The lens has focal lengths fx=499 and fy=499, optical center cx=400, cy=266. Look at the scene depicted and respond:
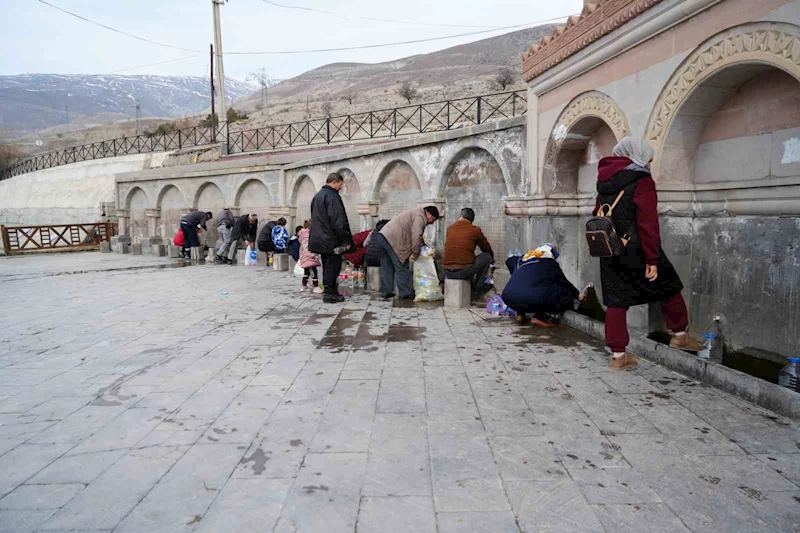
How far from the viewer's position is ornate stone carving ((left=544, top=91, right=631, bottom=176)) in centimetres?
516

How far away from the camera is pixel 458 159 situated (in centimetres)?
860

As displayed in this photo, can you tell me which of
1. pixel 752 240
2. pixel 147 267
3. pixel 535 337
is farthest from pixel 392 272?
pixel 147 267

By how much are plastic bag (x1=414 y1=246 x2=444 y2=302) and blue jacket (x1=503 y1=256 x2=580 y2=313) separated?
1.86 m

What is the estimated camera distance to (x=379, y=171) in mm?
10461

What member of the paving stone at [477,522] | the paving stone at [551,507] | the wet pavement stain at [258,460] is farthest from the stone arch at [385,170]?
the paving stone at [477,522]

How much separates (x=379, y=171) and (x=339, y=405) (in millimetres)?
7583

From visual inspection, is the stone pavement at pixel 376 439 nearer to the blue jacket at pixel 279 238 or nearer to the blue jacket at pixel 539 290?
the blue jacket at pixel 539 290

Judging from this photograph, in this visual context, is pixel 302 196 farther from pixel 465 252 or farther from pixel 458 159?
pixel 465 252

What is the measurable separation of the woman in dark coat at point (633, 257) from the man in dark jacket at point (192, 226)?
13049 millimetres

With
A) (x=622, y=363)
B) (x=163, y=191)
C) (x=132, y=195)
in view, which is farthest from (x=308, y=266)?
(x=132, y=195)

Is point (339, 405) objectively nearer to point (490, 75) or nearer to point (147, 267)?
point (147, 267)

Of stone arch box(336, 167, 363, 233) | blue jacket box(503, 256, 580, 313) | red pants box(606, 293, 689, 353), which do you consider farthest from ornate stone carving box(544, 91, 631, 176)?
stone arch box(336, 167, 363, 233)

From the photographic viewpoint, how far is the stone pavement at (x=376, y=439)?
7.32 feet

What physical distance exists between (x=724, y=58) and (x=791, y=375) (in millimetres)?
2398
